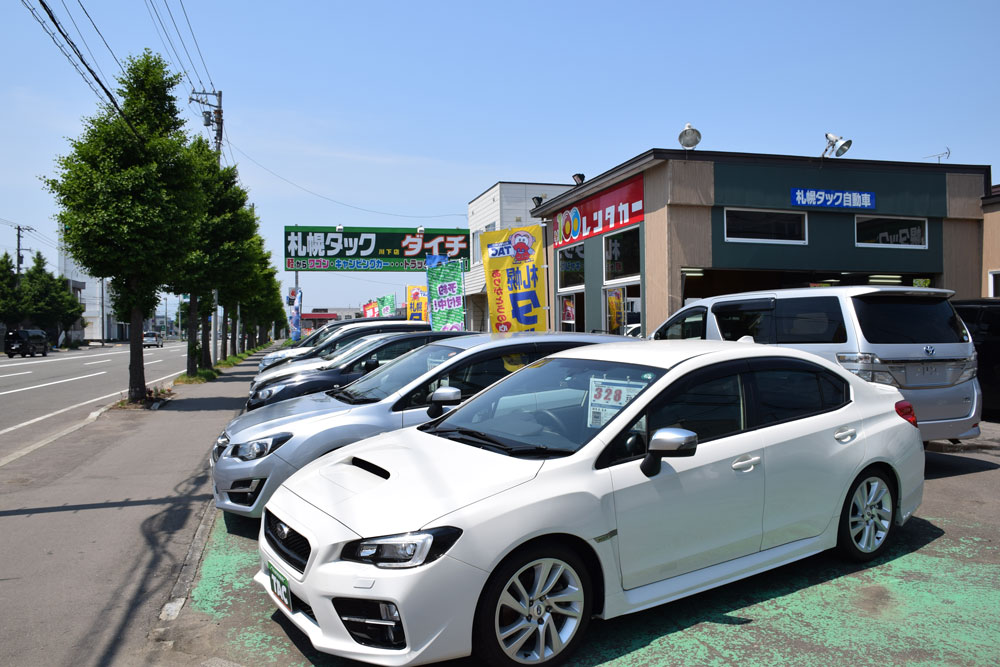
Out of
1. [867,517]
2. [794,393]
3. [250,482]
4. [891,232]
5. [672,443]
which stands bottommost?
[867,517]

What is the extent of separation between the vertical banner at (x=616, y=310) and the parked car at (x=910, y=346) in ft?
26.2

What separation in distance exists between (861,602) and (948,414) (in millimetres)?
3485

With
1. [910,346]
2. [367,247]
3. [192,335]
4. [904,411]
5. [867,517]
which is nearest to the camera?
[867,517]

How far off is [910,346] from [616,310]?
8.96 metres

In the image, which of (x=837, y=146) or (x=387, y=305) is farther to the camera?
(x=387, y=305)

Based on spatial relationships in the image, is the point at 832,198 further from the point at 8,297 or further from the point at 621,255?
the point at 8,297

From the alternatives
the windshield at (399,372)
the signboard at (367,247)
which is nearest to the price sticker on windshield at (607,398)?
the windshield at (399,372)

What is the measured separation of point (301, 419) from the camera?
5.61 meters

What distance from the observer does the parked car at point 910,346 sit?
253 inches

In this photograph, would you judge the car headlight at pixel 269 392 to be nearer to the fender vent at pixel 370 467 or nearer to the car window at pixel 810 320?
the fender vent at pixel 370 467

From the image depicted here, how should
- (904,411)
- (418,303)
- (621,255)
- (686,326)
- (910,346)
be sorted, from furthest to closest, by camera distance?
(418,303)
(621,255)
(686,326)
(910,346)
(904,411)

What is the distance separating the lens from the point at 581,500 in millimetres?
3250

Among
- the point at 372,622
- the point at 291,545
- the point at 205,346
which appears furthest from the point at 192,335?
the point at 372,622

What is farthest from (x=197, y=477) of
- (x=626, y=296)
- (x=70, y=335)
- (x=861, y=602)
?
(x=70, y=335)
